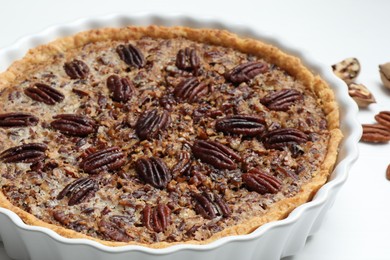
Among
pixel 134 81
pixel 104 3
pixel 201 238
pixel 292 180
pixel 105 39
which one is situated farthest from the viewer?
pixel 104 3

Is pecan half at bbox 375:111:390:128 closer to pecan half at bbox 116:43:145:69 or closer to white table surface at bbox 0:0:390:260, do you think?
white table surface at bbox 0:0:390:260

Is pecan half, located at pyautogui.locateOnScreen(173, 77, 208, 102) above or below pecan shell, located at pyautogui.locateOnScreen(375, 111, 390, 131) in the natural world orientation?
above

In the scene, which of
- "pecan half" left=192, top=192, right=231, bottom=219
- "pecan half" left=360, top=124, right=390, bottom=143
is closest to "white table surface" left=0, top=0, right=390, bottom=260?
"pecan half" left=360, top=124, right=390, bottom=143

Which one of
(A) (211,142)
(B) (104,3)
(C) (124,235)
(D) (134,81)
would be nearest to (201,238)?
(C) (124,235)

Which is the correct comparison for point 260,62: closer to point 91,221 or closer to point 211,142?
point 211,142

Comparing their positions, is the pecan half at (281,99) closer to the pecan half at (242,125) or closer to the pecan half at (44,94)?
the pecan half at (242,125)

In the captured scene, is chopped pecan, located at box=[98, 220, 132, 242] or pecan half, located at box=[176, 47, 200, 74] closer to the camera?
chopped pecan, located at box=[98, 220, 132, 242]

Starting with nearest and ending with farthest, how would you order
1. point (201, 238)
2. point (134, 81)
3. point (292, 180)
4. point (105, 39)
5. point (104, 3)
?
point (201, 238) → point (292, 180) → point (134, 81) → point (105, 39) → point (104, 3)
